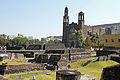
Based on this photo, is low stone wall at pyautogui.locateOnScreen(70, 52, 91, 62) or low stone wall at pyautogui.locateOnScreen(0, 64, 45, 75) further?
low stone wall at pyautogui.locateOnScreen(70, 52, 91, 62)

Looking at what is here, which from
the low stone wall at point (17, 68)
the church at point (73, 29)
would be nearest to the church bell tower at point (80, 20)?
the church at point (73, 29)

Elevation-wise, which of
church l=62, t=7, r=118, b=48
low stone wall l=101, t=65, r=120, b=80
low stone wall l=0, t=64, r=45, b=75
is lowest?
low stone wall l=0, t=64, r=45, b=75

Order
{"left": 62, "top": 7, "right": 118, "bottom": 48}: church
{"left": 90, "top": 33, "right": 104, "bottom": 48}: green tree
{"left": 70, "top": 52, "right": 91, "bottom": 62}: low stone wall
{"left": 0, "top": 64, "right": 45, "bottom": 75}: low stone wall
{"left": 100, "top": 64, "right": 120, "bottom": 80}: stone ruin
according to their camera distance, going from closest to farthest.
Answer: {"left": 100, "top": 64, "right": 120, "bottom": 80}: stone ruin < {"left": 0, "top": 64, "right": 45, "bottom": 75}: low stone wall < {"left": 70, "top": 52, "right": 91, "bottom": 62}: low stone wall < {"left": 90, "top": 33, "right": 104, "bottom": 48}: green tree < {"left": 62, "top": 7, "right": 118, "bottom": 48}: church

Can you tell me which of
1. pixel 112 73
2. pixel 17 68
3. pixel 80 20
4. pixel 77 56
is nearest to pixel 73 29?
pixel 80 20

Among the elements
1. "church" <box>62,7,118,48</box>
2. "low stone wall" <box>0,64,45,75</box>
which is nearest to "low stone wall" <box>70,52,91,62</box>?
"low stone wall" <box>0,64,45,75</box>

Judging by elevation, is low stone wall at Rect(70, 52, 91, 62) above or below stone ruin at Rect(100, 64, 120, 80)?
below

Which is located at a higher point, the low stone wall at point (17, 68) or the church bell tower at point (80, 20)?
the church bell tower at point (80, 20)

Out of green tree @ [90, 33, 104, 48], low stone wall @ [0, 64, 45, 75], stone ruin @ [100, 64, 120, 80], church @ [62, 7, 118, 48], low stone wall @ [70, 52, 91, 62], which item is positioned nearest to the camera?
stone ruin @ [100, 64, 120, 80]

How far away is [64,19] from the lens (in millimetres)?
76875

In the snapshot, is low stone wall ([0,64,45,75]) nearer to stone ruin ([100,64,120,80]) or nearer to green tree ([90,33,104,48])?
stone ruin ([100,64,120,80])

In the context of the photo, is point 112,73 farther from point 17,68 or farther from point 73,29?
point 73,29

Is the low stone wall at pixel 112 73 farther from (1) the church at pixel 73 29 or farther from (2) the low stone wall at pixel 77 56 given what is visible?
(1) the church at pixel 73 29

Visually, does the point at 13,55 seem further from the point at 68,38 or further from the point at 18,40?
the point at 18,40

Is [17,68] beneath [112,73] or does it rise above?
beneath
